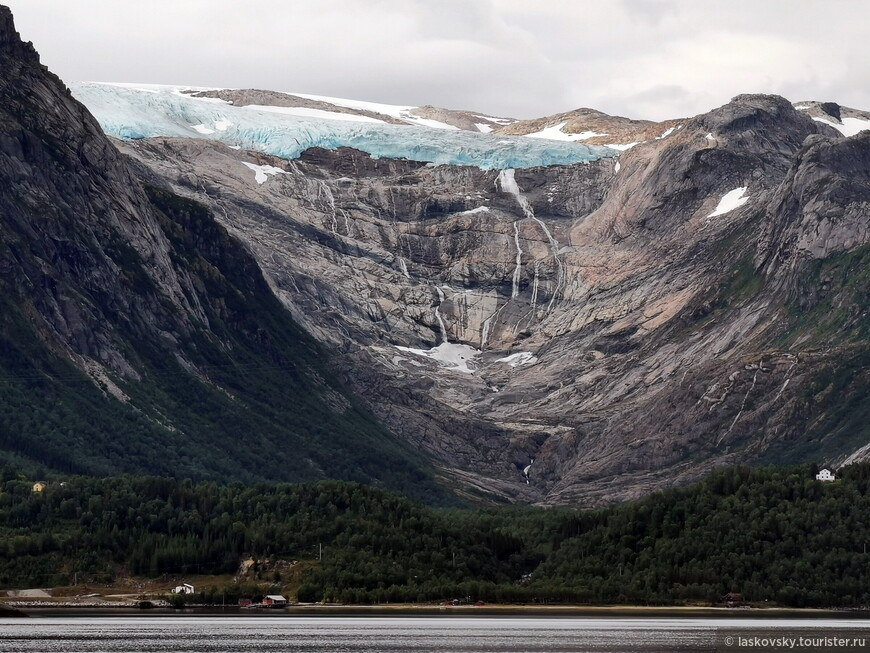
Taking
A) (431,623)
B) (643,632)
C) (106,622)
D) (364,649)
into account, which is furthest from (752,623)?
(106,622)

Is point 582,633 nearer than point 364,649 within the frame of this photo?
No

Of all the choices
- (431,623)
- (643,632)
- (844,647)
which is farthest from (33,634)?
(844,647)

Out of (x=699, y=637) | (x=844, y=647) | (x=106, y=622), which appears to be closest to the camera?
(x=844, y=647)

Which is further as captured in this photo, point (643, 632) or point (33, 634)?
point (643, 632)

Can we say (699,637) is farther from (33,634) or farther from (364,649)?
(33,634)

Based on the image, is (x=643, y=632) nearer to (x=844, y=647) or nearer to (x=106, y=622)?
(x=844, y=647)

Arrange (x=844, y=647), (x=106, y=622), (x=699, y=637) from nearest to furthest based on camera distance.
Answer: (x=844, y=647), (x=699, y=637), (x=106, y=622)
